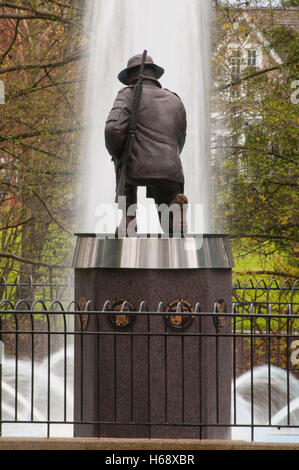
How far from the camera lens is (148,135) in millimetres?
8250

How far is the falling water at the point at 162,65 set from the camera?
46.6 feet

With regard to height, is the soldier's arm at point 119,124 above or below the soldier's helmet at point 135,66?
below

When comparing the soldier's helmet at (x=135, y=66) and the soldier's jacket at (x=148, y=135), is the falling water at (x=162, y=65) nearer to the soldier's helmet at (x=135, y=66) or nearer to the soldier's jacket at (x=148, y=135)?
the soldier's helmet at (x=135, y=66)

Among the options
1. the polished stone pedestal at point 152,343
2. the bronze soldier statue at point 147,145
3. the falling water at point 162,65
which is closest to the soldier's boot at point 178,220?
the bronze soldier statue at point 147,145

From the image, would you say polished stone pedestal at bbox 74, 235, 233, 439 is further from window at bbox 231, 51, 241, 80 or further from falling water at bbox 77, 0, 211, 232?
window at bbox 231, 51, 241, 80

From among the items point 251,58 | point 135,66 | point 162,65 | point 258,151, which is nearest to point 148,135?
point 135,66

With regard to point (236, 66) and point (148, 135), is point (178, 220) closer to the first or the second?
point (148, 135)

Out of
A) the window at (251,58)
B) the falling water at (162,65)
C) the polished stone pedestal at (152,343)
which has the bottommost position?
the polished stone pedestal at (152,343)

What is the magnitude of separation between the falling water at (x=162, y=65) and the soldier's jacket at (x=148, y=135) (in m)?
5.74

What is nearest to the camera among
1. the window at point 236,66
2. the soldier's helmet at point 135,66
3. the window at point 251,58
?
the soldier's helmet at point 135,66

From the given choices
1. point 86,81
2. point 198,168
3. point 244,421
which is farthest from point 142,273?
point 86,81

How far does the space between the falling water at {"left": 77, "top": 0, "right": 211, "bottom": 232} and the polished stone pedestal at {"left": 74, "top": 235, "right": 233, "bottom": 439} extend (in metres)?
6.13

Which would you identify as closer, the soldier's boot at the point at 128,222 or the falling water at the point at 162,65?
the soldier's boot at the point at 128,222

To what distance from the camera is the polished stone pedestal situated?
775 cm
